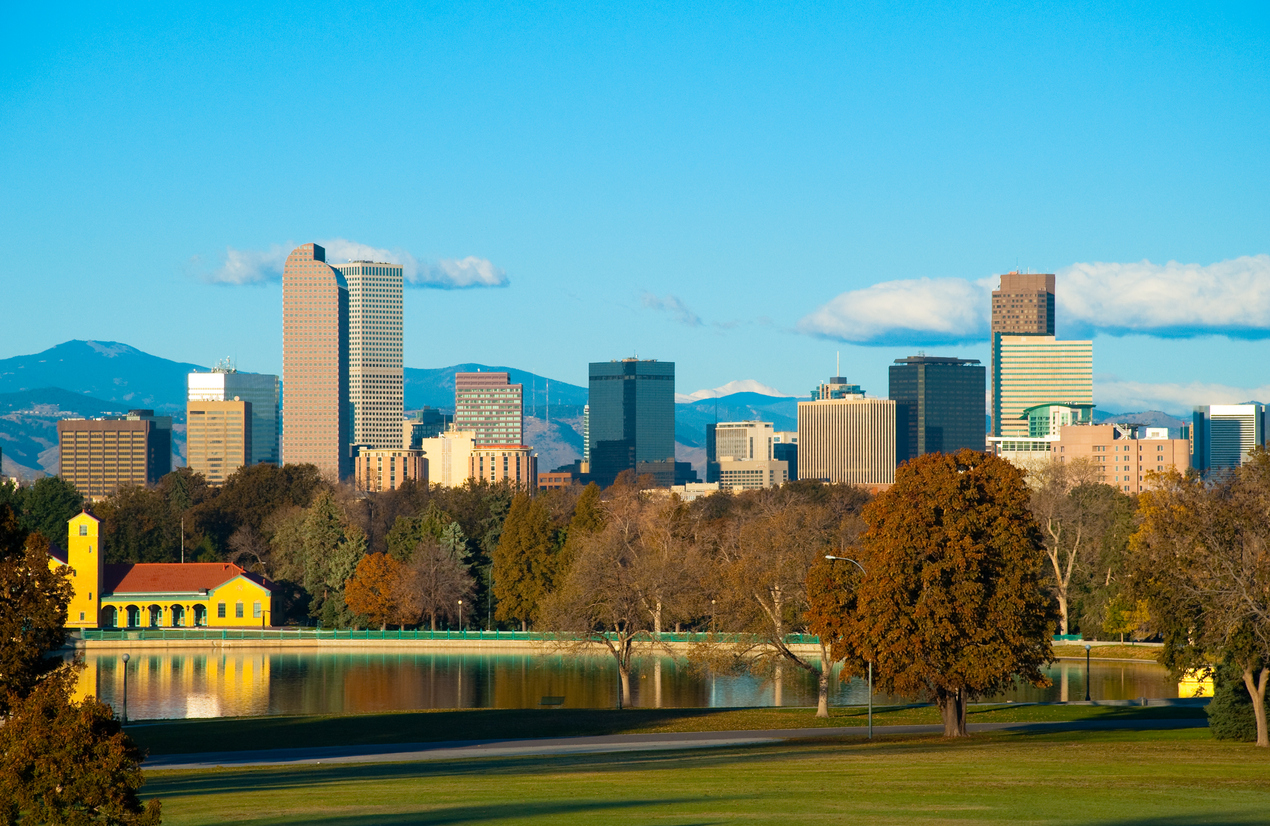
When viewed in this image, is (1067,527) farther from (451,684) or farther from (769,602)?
(769,602)

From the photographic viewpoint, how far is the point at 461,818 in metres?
22.7

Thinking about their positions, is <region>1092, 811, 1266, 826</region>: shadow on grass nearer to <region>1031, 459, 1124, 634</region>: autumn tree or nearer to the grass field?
the grass field

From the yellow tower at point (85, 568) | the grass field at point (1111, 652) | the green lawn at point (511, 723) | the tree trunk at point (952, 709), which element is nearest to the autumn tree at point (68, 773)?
the green lawn at point (511, 723)

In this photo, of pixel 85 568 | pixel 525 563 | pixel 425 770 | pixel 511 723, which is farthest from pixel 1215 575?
pixel 85 568

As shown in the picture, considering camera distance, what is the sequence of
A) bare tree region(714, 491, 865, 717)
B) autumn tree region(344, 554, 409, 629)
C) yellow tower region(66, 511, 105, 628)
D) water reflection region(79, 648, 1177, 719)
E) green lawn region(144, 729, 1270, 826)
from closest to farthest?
green lawn region(144, 729, 1270, 826) < bare tree region(714, 491, 865, 717) < water reflection region(79, 648, 1177, 719) < autumn tree region(344, 554, 409, 629) < yellow tower region(66, 511, 105, 628)

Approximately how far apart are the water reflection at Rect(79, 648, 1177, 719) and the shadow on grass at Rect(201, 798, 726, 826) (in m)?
33.2

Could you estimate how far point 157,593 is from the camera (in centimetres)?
11106

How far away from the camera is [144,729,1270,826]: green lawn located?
2292 cm

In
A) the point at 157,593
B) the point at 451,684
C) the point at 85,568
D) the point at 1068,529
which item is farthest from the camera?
the point at 157,593

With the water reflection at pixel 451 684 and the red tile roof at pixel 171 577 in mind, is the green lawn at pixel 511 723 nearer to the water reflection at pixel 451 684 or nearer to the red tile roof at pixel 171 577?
the water reflection at pixel 451 684

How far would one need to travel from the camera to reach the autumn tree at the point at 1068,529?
310 feet

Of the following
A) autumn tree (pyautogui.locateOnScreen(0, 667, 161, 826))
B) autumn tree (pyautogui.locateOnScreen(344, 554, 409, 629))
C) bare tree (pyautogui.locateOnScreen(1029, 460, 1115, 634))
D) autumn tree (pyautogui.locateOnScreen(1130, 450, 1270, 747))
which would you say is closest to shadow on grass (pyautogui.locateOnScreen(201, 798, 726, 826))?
autumn tree (pyautogui.locateOnScreen(0, 667, 161, 826))

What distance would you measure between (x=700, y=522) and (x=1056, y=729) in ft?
189

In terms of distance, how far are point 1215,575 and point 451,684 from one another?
147 ft
